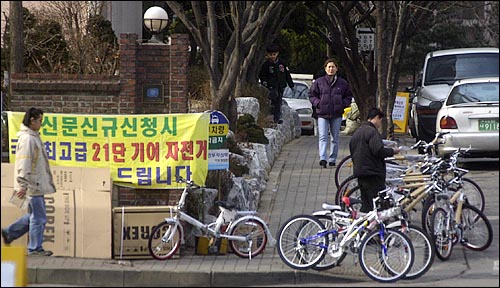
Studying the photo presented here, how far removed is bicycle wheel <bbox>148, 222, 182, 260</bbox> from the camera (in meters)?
10.6

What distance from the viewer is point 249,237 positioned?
420 inches

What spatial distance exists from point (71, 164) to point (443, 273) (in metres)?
4.45

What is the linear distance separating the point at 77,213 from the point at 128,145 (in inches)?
41.9

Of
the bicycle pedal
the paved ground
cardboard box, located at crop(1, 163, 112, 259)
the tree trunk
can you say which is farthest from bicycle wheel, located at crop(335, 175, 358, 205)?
the tree trunk

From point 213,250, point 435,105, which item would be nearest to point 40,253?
point 213,250

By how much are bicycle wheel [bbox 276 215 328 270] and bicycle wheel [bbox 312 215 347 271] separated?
0.06m

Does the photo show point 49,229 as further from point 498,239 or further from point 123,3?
point 123,3

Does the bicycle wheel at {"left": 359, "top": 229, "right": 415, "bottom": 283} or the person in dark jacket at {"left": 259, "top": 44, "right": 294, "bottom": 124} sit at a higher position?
the person in dark jacket at {"left": 259, "top": 44, "right": 294, "bottom": 124}

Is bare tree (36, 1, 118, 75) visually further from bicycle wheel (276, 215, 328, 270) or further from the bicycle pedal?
bicycle wheel (276, 215, 328, 270)

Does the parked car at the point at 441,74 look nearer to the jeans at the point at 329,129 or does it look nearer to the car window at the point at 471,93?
the car window at the point at 471,93

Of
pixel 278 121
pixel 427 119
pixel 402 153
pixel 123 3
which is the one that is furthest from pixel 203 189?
pixel 123 3

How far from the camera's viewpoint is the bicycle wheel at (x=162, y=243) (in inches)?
417

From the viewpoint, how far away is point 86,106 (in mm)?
11953

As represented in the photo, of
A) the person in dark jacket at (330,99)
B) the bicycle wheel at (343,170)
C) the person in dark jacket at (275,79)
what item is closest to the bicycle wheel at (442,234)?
the bicycle wheel at (343,170)
